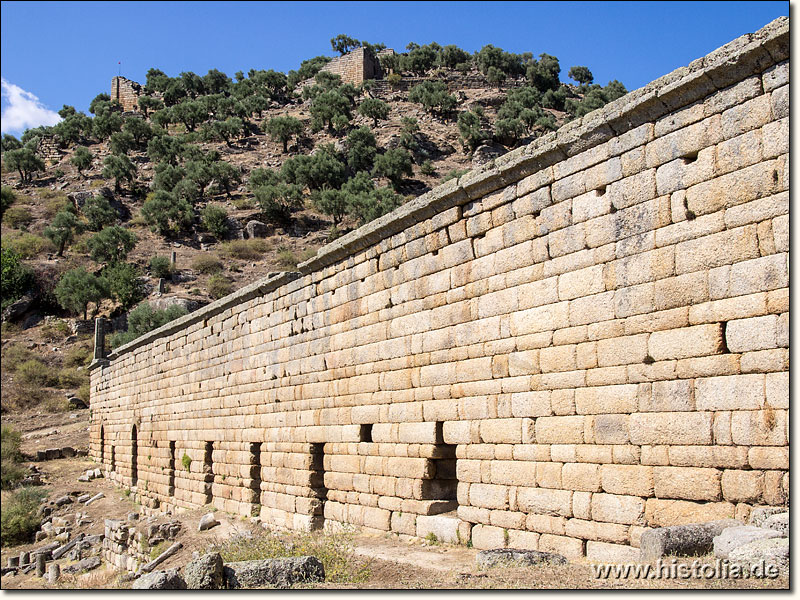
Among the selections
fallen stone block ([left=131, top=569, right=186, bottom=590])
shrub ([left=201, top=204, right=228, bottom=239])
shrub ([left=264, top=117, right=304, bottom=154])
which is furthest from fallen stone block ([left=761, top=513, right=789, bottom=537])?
shrub ([left=264, top=117, right=304, bottom=154])

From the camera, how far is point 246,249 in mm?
41188

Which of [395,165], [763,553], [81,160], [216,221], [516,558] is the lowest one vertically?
[516,558]

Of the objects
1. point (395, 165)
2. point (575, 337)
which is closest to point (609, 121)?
point (575, 337)

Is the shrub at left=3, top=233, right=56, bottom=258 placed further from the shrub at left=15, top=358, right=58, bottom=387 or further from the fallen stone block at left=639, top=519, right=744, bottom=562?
the fallen stone block at left=639, top=519, right=744, bottom=562

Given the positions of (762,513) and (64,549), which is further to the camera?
(64,549)

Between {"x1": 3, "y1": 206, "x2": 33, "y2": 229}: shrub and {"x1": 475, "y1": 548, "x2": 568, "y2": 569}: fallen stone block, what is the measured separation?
47833mm

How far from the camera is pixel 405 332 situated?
897 cm

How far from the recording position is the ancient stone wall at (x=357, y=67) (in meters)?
69.2

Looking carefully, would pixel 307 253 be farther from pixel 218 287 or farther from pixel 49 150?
pixel 49 150

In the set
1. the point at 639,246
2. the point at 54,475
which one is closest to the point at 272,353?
the point at 639,246

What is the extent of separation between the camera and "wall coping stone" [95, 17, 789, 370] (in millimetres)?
5309

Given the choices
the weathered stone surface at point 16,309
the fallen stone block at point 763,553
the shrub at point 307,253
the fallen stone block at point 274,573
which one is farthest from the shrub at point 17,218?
the fallen stone block at point 763,553

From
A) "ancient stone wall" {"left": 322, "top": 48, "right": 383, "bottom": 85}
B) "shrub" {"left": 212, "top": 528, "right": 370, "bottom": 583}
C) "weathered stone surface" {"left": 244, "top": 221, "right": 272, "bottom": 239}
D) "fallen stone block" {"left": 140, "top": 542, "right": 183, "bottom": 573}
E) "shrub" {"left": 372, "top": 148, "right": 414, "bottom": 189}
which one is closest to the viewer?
"shrub" {"left": 212, "top": 528, "right": 370, "bottom": 583}

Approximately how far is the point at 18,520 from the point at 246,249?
2606cm
